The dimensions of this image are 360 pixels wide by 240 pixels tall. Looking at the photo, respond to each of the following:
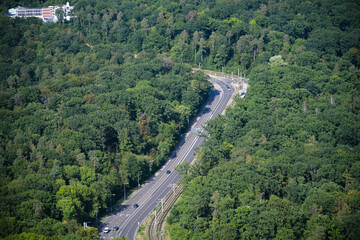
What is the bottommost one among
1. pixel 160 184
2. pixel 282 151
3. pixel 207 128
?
pixel 160 184

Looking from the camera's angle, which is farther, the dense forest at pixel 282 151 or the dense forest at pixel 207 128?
the dense forest at pixel 207 128

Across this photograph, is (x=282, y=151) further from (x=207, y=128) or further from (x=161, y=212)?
(x=161, y=212)

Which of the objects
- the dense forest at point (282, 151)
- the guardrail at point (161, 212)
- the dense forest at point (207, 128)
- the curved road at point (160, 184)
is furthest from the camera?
the curved road at point (160, 184)

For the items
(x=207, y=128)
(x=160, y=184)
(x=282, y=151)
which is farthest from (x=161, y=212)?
(x=207, y=128)

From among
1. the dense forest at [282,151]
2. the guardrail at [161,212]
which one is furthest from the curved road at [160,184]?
the dense forest at [282,151]

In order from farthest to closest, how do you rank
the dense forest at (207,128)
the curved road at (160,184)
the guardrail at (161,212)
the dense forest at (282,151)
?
the curved road at (160,184) < the guardrail at (161,212) < the dense forest at (207,128) < the dense forest at (282,151)

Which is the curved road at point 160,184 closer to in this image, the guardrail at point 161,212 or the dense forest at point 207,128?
the guardrail at point 161,212
